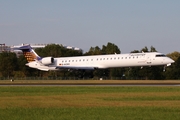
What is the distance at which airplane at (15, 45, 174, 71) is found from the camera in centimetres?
7075

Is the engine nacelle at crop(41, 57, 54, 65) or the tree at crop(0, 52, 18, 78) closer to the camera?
the engine nacelle at crop(41, 57, 54, 65)

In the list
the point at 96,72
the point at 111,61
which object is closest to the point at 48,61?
the point at 111,61

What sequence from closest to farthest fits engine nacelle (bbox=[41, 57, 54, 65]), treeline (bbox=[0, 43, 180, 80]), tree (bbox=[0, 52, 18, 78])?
engine nacelle (bbox=[41, 57, 54, 65]), treeline (bbox=[0, 43, 180, 80]), tree (bbox=[0, 52, 18, 78])

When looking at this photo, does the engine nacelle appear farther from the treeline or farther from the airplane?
the treeline

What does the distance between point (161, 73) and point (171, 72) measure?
3119 millimetres

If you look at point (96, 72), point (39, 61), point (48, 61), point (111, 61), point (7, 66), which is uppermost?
Answer: point (7, 66)

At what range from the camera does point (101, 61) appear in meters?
74.9

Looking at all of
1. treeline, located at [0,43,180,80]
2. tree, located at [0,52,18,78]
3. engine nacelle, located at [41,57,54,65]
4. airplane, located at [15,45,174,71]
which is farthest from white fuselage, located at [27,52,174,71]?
tree, located at [0,52,18,78]

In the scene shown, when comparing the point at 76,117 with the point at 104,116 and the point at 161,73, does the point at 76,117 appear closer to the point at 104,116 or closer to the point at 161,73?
the point at 104,116

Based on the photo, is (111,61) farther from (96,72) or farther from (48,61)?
(96,72)

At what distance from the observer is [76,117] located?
20.1m

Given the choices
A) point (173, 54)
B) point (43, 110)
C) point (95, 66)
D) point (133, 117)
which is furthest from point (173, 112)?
point (173, 54)

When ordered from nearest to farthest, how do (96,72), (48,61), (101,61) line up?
1. (101,61)
2. (48,61)
3. (96,72)

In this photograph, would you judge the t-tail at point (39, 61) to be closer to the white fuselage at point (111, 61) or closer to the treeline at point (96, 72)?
the white fuselage at point (111, 61)
